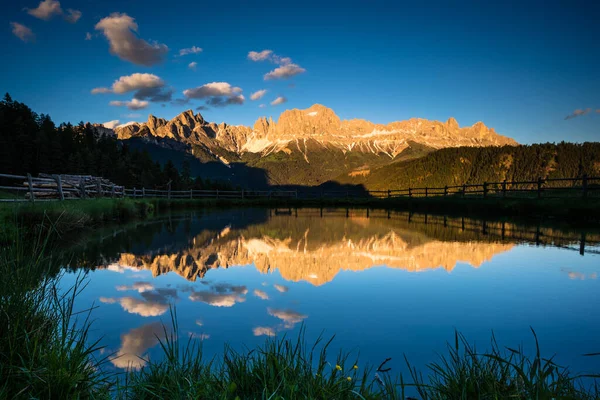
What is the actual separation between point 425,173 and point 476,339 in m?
142

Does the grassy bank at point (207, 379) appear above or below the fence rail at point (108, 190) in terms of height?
below

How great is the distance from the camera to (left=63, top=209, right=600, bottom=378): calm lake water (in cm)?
387

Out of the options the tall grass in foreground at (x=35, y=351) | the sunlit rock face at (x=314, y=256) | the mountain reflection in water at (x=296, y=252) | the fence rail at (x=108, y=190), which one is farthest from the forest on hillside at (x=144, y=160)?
the tall grass in foreground at (x=35, y=351)

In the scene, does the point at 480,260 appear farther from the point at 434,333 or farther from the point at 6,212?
the point at 6,212

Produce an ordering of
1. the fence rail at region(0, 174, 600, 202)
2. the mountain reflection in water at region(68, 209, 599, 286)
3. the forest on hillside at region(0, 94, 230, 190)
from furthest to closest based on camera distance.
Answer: the forest on hillside at region(0, 94, 230, 190) < the fence rail at region(0, 174, 600, 202) < the mountain reflection in water at region(68, 209, 599, 286)

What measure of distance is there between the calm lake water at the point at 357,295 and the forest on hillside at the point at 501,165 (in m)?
84.3

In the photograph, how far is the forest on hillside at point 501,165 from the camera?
86688mm

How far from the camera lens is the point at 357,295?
19.0ft

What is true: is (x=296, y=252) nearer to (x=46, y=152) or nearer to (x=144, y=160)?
(x=46, y=152)

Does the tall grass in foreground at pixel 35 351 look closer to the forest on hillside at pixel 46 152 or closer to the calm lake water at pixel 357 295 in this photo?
the calm lake water at pixel 357 295

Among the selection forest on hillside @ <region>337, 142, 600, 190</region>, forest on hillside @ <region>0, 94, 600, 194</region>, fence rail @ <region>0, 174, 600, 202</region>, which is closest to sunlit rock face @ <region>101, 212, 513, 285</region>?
fence rail @ <region>0, 174, 600, 202</region>

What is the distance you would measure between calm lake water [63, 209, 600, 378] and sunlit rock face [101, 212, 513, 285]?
4 cm

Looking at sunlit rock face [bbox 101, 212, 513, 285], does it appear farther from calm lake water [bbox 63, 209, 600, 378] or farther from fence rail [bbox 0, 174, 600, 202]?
fence rail [bbox 0, 174, 600, 202]

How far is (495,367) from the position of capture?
246cm
